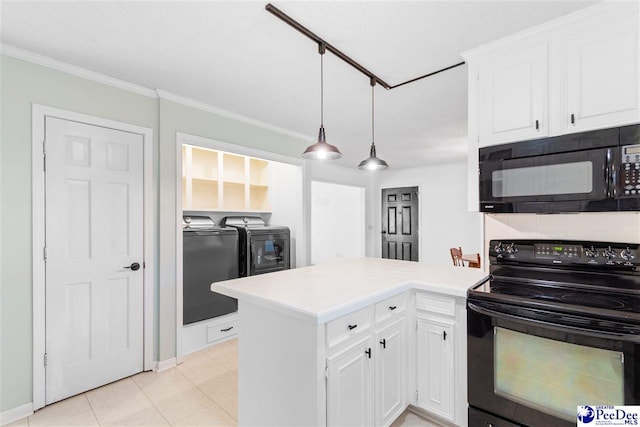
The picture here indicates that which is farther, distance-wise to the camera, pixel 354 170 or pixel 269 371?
pixel 354 170

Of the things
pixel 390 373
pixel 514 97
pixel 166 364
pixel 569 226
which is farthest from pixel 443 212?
pixel 166 364

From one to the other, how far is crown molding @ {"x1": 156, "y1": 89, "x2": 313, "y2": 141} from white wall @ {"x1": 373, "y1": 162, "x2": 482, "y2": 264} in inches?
130

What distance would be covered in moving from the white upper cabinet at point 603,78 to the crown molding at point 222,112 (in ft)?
9.28

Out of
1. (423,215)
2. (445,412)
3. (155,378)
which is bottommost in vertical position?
(155,378)

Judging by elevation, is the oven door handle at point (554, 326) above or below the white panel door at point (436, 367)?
above

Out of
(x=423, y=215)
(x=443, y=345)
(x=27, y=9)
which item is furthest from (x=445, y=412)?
(x=423, y=215)

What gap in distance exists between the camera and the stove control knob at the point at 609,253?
1.69 meters

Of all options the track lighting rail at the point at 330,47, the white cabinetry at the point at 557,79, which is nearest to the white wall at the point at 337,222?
the track lighting rail at the point at 330,47

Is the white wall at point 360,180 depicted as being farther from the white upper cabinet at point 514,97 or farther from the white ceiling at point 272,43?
the white upper cabinet at point 514,97

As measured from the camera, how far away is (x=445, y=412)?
1883 millimetres

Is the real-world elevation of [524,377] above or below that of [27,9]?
below

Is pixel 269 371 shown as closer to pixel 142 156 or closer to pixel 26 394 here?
pixel 26 394

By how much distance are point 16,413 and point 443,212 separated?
6.34m

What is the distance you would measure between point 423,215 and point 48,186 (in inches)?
236
